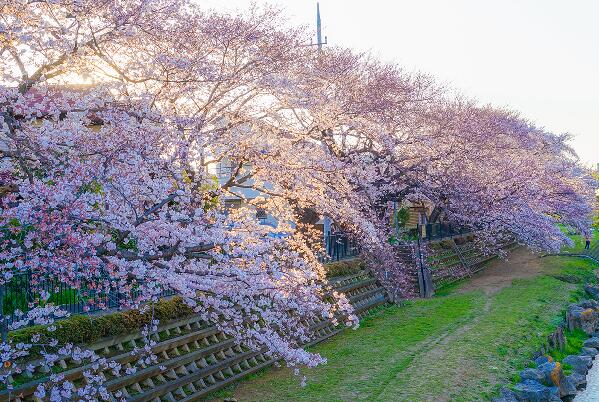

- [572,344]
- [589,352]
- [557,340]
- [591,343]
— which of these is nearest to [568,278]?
[591,343]

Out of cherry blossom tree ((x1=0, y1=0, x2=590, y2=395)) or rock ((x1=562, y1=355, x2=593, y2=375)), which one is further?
rock ((x1=562, y1=355, x2=593, y2=375))

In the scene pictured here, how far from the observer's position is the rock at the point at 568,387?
49.9 feet

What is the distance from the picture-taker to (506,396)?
13.2 metres

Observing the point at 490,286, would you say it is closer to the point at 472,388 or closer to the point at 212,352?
the point at 472,388

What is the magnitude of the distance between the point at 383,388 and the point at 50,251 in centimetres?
787

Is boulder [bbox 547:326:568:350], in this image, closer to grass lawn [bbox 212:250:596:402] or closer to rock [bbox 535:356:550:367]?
grass lawn [bbox 212:250:596:402]

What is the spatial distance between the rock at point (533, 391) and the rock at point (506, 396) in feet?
0.51

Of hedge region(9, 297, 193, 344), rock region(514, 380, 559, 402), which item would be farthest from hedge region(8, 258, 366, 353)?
rock region(514, 380, 559, 402)

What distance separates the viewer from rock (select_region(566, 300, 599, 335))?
22461 mm

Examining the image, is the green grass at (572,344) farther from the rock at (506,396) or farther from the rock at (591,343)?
the rock at (506,396)

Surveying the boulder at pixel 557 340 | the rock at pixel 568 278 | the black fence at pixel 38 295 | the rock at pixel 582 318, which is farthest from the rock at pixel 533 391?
the rock at pixel 568 278

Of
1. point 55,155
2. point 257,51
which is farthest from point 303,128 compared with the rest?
point 55,155

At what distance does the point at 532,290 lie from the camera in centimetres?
2644

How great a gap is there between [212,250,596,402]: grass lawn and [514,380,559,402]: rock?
419 mm
